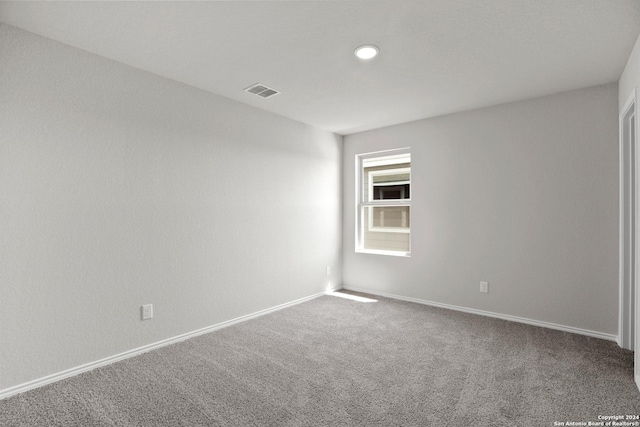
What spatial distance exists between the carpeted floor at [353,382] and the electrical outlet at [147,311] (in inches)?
11.9

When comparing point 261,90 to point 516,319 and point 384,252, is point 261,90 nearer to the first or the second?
point 384,252

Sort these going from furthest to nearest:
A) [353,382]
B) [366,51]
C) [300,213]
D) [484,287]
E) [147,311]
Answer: [300,213] → [484,287] → [147,311] → [366,51] → [353,382]

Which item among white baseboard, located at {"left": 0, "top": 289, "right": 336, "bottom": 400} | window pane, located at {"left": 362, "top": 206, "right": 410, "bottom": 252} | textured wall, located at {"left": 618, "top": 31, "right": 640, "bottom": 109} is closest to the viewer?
white baseboard, located at {"left": 0, "top": 289, "right": 336, "bottom": 400}

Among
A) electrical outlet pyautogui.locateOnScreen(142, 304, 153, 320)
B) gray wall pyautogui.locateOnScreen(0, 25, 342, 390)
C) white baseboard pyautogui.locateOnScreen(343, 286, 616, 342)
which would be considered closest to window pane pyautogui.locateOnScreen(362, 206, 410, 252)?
white baseboard pyautogui.locateOnScreen(343, 286, 616, 342)

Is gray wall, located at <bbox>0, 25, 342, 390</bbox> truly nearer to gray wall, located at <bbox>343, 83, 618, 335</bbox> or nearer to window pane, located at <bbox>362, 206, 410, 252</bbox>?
window pane, located at <bbox>362, 206, 410, 252</bbox>

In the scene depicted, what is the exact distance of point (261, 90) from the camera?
3.18m

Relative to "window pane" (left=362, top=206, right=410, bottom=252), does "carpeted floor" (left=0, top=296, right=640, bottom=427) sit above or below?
below

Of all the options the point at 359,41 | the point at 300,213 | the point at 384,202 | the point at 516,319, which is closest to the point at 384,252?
the point at 384,202

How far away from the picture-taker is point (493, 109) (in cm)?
362

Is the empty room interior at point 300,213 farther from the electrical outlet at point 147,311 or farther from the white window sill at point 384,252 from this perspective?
the white window sill at point 384,252

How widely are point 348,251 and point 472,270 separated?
1785 millimetres

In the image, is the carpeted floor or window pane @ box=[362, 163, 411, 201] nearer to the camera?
the carpeted floor

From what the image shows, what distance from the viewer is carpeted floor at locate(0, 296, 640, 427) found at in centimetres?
186

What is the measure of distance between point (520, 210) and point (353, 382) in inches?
→ 101
